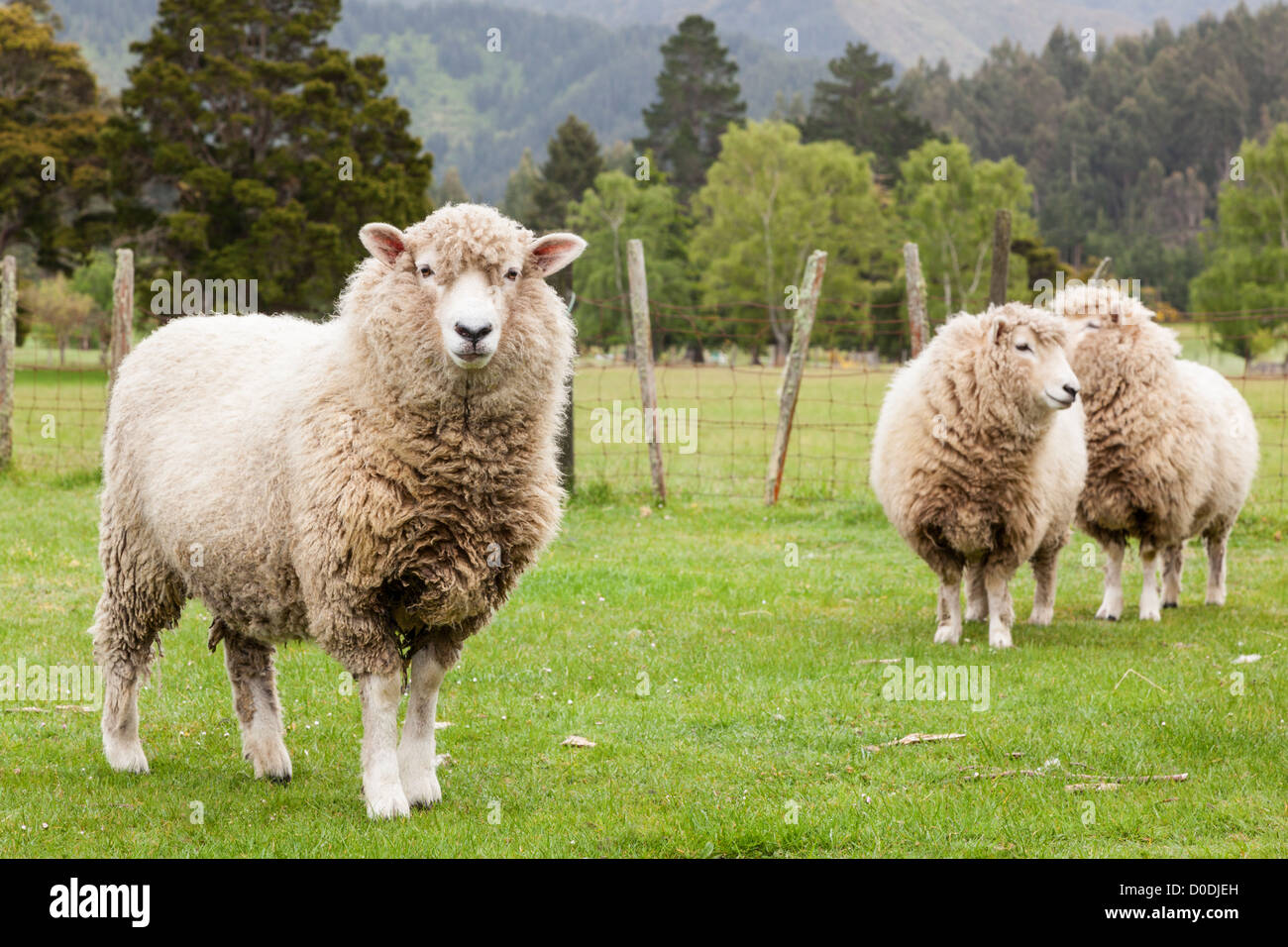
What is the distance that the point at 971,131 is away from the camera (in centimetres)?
12150

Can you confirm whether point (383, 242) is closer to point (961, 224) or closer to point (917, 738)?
point (917, 738)

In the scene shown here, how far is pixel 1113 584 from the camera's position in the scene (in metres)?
9.76

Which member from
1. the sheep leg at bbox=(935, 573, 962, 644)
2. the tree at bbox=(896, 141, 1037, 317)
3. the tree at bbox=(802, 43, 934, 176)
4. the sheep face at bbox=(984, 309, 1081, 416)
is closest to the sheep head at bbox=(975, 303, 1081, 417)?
the sheep face at bbox=(984, 309, 1081, 416)

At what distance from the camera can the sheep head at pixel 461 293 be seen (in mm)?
4996

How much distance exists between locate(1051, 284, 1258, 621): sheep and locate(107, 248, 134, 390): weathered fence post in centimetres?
945

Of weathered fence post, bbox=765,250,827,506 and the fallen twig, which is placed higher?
weathered fence post, bbox=765,250,827,506

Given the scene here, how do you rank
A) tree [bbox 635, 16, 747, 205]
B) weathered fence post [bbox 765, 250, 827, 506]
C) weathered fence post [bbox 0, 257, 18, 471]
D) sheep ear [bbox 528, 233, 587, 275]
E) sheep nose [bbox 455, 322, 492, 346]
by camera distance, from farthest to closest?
tree [bbox 635, 16, 747, 205], weathered fence post [bbox 0, 257, 18, 471], weathered fence post [bbox 765, 250, 827, 506], sheep ear [bbox 528, 233, 587, 275], sheep nose [bbox 455, 322, 492, 346]

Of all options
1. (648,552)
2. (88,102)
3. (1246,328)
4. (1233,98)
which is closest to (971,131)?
(1233,98)

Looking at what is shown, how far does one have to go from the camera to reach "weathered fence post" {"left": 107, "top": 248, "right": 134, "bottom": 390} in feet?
45.1

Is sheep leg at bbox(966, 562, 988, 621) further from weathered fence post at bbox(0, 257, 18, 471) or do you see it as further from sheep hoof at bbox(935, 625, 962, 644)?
weathered fence post at bbox(0, 257, 18, 471)

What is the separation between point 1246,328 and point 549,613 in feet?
183

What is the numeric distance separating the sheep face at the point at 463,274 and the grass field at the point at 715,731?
184cm

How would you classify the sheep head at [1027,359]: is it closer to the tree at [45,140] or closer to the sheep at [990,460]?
the sheep at [990,460]

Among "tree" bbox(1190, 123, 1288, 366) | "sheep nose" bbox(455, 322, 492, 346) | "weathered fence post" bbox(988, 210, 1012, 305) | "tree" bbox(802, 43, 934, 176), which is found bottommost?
"sheep nose" bbox(455, 322, 492, 346)
